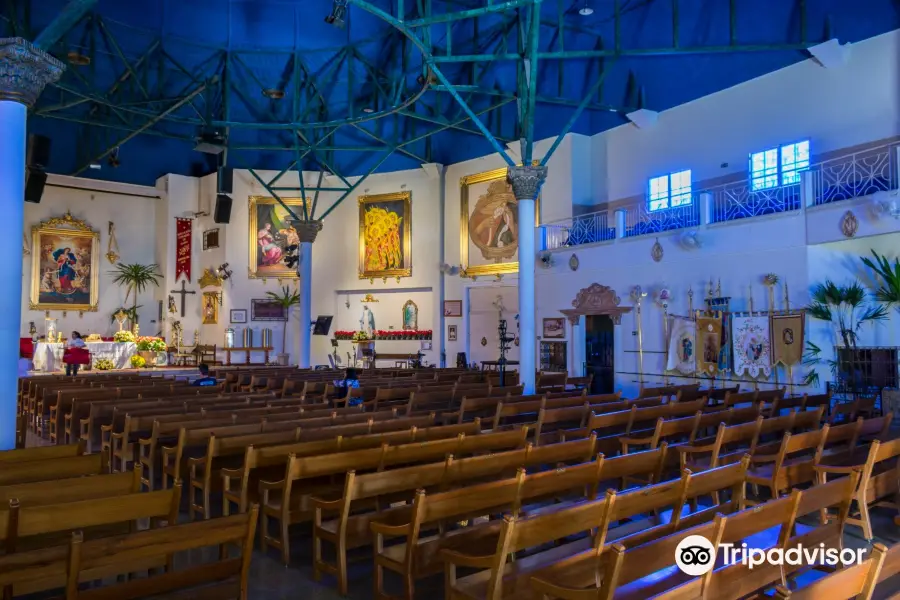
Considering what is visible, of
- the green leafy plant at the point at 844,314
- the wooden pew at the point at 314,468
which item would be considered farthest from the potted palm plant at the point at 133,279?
the green leafy plant at the point at 844,314

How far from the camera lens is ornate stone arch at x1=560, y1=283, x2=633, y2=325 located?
53.9 feet

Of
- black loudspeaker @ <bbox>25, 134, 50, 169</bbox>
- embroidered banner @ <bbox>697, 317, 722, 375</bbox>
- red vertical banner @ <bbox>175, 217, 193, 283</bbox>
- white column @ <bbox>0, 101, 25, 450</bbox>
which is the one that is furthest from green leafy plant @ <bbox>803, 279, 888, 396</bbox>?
red vertical banner @ <bbox>175, 217, 193, 283</bbox>

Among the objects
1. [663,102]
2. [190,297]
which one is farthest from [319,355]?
[663,102]

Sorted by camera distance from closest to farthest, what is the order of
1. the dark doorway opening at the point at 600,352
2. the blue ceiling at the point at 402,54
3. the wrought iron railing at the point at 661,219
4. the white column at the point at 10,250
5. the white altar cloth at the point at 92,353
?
the white column at the point at 10,250 < the blue ceiling at the point at 402,54 < the wrought iron railing at the point at 661,219 < the dark doorway opening at the point at 600,352 < the white altar cloth at the point at 92,353

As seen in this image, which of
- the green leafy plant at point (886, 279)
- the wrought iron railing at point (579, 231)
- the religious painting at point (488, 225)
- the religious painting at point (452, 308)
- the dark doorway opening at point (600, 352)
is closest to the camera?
the green leafy plant at point (886, 279)

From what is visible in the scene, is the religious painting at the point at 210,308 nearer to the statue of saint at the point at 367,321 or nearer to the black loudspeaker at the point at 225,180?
the statue of saint at the point at 367,321

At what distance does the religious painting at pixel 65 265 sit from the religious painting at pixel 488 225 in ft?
46.5

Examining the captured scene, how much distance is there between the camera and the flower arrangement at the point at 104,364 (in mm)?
20886

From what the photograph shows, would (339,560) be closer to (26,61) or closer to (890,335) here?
(26,61)

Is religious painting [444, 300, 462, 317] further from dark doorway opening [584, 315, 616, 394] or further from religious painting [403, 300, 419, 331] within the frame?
dark doorway opening [584, 315, 616, 394]

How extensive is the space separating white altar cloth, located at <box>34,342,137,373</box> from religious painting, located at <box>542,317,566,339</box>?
13.4 m

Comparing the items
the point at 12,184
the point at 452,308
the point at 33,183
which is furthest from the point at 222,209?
the point at 12,184

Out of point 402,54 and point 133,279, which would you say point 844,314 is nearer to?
point 402,54

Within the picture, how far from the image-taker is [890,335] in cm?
1266
